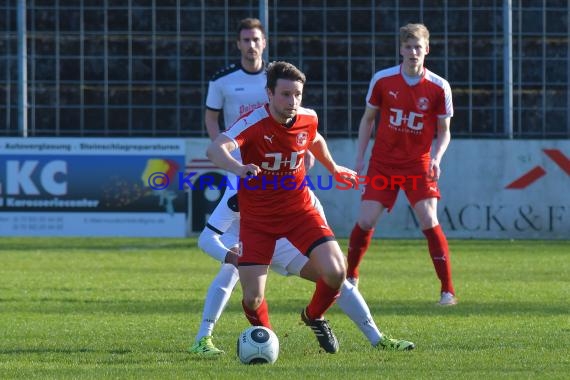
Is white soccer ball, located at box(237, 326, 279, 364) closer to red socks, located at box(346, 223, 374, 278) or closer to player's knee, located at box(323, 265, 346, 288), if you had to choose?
player's knee, located at box(323, 265, 346, 288)

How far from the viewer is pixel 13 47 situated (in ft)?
64.7

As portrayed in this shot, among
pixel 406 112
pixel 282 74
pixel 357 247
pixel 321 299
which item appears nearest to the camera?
pixel 282 74

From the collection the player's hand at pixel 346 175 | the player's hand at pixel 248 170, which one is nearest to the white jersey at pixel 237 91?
the player's hand at pixel 346 175

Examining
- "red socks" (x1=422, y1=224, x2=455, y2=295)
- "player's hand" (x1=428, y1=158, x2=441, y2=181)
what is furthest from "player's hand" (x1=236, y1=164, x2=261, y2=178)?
"red socks" (x1=422, y1=224, x2=455, y2=295)

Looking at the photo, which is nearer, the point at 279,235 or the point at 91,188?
the point at 279,235

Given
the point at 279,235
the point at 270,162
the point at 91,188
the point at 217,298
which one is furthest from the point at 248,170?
the point at 91,188

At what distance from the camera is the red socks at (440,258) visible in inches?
418

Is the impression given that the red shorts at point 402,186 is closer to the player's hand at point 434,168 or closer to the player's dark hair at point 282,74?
the player's hand at point 434,168

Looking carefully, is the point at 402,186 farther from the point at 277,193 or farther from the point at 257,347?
the point at 257,347

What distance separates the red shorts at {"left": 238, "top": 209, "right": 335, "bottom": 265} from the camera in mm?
7406

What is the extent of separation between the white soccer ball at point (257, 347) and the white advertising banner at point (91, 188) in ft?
38.0

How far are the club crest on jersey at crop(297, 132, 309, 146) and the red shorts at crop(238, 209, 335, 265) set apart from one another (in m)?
0.38

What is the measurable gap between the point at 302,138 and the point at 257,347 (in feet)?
3.83

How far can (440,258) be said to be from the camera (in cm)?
1070
